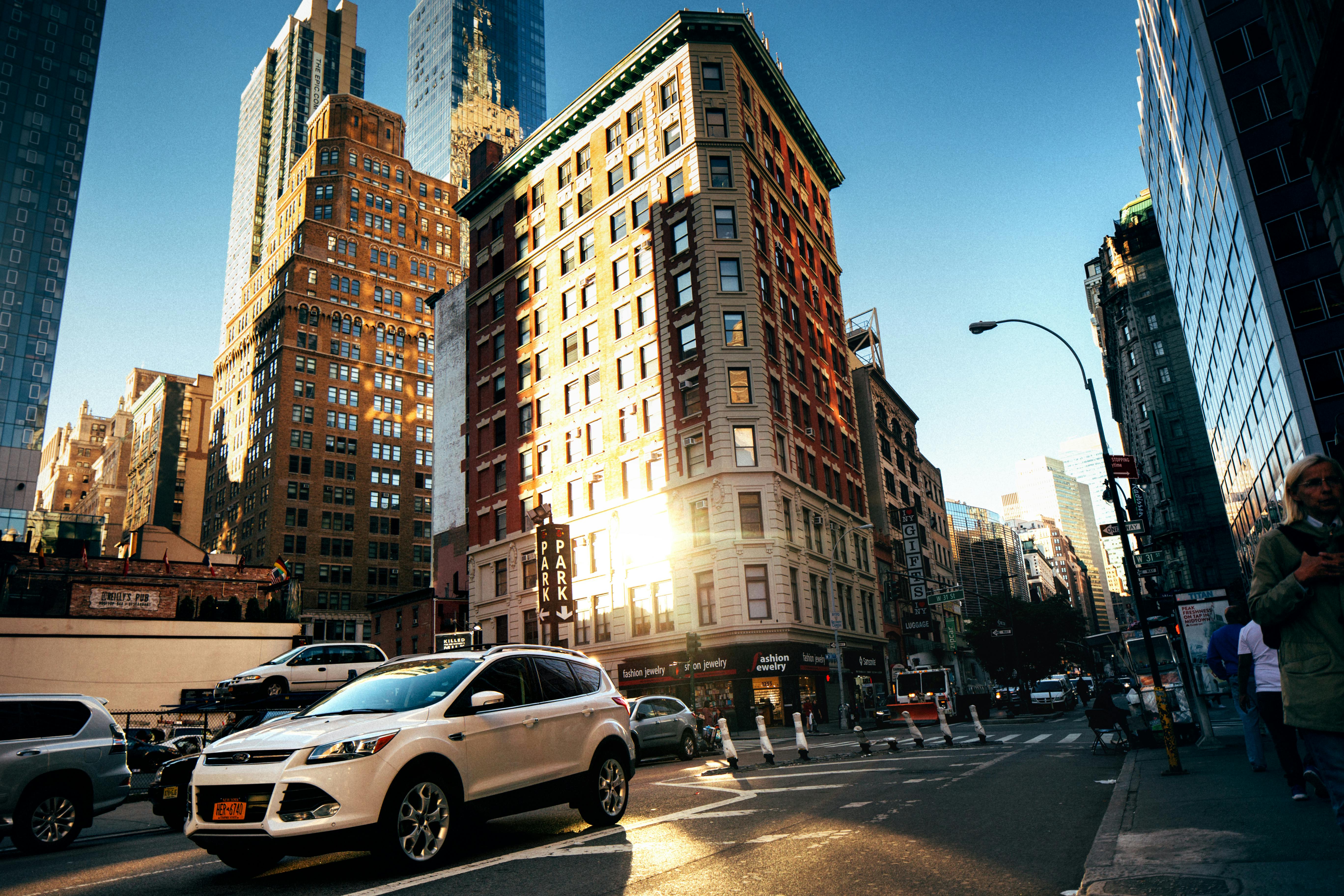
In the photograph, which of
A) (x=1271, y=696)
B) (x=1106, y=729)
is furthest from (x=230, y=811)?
(x=1106, y=729)

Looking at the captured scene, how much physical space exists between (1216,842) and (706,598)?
107ft

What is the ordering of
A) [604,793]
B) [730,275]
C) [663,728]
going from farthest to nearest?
1. [730,275]
2. [663,728]
3. [604,793]

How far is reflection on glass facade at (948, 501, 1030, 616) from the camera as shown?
404 ft

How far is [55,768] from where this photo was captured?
10.7m

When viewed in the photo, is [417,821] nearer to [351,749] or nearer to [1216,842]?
[351,749]

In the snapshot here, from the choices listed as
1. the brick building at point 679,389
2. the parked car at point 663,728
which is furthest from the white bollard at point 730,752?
the brick building at point 679,389

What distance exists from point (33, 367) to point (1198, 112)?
350 feet

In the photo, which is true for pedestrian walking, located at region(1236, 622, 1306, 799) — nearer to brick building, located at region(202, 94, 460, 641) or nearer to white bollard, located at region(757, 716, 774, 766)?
white bollard, located at region(757, 716, 774, 766)

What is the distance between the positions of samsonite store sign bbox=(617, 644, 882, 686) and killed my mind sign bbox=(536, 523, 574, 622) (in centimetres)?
402

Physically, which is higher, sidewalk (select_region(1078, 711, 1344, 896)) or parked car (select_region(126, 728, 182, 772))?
parked car (select_region(126, 728, 182, 772))

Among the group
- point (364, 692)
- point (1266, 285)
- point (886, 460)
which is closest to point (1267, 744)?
point (364, 692)

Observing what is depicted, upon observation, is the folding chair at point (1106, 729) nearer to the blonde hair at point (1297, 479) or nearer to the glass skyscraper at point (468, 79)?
the blonde hair at point (1297, 479)

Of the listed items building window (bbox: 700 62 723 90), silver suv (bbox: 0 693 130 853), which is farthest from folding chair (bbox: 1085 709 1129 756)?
building window (bbox: 700 62 723 90)

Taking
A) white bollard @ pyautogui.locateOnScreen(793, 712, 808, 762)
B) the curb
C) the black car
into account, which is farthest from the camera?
white bollard @ pyautogui.locateOnScreen(793, 712, 808, 762)
